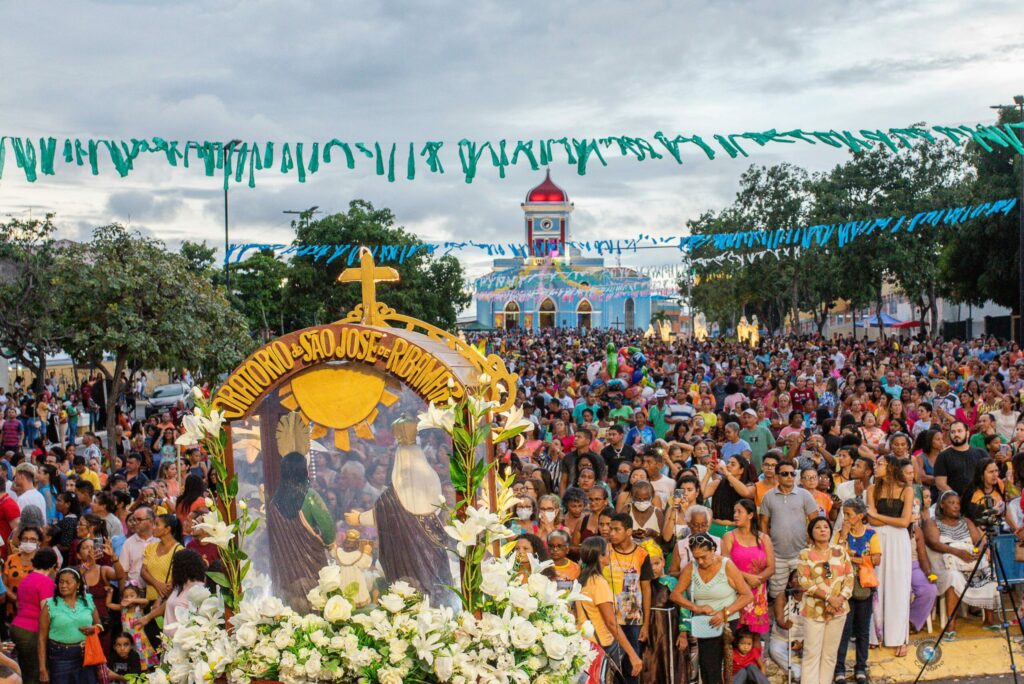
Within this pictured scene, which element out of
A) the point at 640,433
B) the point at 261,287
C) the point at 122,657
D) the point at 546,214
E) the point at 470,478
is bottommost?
the point at 122,657

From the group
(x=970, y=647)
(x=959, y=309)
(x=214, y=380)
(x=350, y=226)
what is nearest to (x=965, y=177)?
(x=959, y=309)

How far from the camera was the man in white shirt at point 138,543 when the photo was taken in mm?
8336

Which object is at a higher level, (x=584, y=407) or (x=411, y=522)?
(x=411, y=522)

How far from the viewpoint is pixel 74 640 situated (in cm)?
746

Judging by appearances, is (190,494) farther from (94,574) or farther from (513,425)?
(513,425)

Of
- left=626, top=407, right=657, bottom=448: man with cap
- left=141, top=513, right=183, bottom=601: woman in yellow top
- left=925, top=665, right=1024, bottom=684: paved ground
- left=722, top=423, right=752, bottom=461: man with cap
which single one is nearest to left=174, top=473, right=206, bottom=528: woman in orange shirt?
left=141, top=513, right=183, bottom=601: woman in yellow top

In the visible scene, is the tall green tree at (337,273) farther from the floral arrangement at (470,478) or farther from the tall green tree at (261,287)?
the floral arrangement at (470,478)

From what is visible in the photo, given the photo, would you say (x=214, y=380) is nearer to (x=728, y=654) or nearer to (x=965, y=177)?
(x=728, y=654)

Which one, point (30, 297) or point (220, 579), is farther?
point (30, 297)

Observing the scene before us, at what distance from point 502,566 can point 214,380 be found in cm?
1720

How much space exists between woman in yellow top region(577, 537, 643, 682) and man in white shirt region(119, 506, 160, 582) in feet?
10.5

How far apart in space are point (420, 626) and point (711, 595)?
2945 mm

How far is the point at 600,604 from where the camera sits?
23.6ft

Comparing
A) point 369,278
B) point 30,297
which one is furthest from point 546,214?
point 369,278
